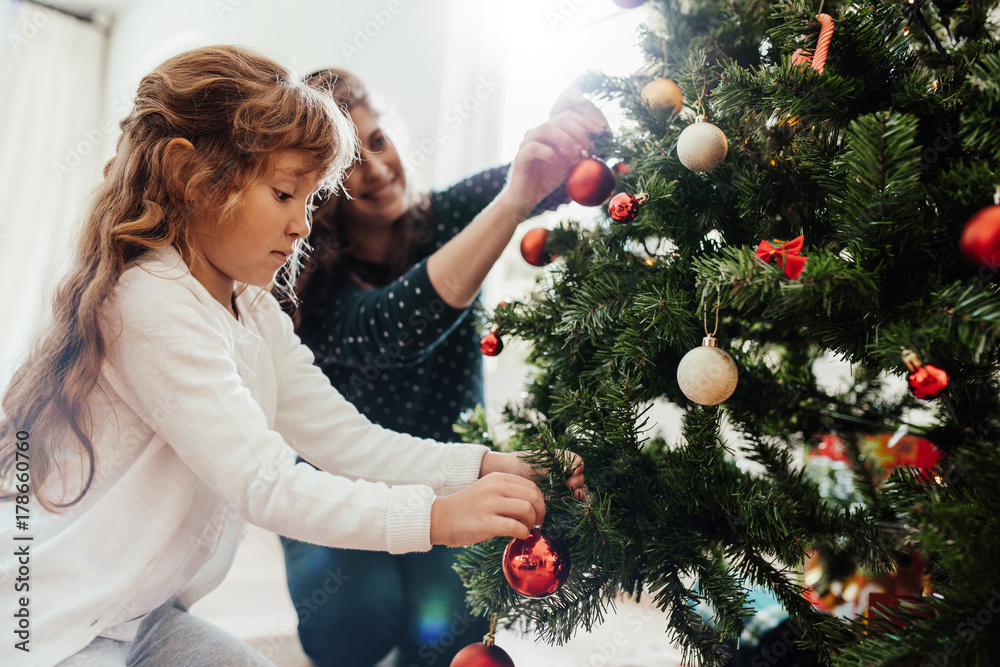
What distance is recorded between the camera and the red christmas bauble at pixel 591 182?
66cm

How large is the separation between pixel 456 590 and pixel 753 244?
0.69 m

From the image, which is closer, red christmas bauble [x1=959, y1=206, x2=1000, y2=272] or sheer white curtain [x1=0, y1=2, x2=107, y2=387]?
red christmas bauble [x1=959, y1=206, x2=1000, y2=272]

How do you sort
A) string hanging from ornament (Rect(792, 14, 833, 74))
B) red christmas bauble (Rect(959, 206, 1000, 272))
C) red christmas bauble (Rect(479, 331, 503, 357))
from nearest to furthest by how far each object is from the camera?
red christmas bauble (Rect(959, 206, 1000, 272)), string hanging from ornament (Rect(792, 14, 833, 74)), red christmas bauble (Rect(479, 331, 503, 357))

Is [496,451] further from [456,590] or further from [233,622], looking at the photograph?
[233,622]

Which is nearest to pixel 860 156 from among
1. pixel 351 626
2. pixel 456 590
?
pixel 456 590

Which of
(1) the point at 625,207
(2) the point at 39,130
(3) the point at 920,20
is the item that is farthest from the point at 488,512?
(2) the point at 39,130

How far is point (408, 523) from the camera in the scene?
1.74 ft

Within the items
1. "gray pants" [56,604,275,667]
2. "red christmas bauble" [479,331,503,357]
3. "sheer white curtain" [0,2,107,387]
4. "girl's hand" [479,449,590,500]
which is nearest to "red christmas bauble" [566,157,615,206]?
"red christmas bauble" [479,331,503,357]

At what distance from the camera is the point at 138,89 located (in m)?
0.63

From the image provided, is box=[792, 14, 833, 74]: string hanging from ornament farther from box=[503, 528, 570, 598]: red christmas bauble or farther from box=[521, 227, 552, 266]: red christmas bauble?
box=[503, 528, 570, 598]: red christmas bauble

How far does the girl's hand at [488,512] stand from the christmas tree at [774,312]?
0.15ft

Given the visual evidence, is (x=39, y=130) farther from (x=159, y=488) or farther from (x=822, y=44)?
(x=822, y=44)

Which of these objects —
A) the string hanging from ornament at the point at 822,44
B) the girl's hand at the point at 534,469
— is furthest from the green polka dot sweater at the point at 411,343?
the string hanging from ornament at the point at 822,44

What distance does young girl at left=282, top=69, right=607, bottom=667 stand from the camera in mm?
796
